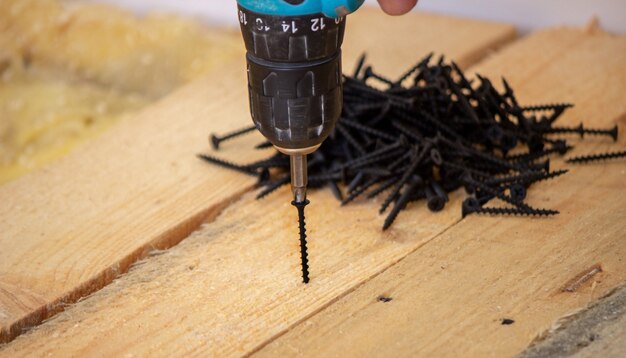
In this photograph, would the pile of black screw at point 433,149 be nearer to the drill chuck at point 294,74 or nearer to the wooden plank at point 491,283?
the wooden plank at point 491,283

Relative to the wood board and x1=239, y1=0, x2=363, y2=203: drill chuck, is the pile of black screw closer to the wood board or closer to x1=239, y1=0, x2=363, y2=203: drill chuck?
the wood board

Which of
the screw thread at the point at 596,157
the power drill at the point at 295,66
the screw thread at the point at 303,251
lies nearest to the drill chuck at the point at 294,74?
the power drill at the point at 295,66

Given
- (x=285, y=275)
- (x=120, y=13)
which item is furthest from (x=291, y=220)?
(x=120, y=13)

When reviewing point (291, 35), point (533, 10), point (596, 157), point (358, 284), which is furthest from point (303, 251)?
point (533, 10)

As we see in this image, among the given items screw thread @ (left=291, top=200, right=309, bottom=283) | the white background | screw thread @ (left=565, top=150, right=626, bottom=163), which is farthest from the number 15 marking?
the white background

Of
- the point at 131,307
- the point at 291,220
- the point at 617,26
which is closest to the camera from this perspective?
the point at 131,307

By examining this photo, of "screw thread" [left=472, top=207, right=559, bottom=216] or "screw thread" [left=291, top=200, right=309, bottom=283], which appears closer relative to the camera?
"screw thread" [left=291, top=200, right=309, bottom=283]

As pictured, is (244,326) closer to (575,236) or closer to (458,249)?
(458,249)
